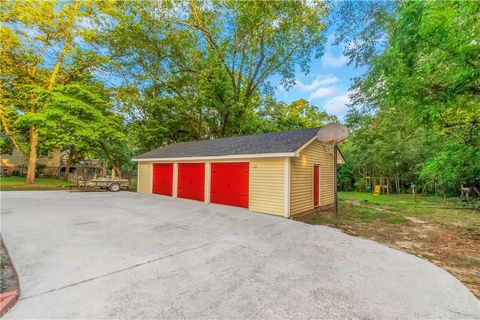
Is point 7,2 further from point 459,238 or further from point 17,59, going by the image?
point 459,238

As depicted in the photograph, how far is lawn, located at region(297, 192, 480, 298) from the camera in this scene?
156 inches

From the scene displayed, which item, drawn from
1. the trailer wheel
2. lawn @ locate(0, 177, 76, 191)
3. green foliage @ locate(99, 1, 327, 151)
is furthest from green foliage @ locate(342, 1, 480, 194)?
lawn @ locate(0, 177, 76, 191)

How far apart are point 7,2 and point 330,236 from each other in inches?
989

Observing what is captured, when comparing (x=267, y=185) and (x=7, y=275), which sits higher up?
(x=267, y=185)

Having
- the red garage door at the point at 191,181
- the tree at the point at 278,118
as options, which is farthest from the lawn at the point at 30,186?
the tree at the point at 278,118

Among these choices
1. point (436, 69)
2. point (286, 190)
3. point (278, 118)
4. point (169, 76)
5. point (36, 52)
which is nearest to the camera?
point (436, 69)

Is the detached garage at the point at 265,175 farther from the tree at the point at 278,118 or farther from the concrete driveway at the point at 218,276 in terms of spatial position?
the tree at the point at 278,118

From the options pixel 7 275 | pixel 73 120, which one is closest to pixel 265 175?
pixel 7 275

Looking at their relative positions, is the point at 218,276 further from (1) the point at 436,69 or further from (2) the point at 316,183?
(2) the point at 316,183

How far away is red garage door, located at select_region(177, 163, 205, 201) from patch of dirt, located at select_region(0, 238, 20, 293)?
705 centimetres

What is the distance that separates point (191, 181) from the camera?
1108cm

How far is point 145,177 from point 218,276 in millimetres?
12728

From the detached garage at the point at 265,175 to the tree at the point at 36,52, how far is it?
1351cm

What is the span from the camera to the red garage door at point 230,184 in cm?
879
